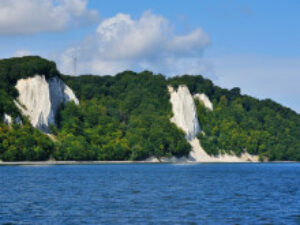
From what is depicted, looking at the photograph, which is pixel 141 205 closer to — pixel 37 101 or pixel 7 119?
pixel 7 119

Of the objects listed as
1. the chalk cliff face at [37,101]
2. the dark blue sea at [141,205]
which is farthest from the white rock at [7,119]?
the dark blue sea at [141,205]

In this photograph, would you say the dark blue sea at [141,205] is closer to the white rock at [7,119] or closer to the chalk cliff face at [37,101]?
the white rock at [7,119]

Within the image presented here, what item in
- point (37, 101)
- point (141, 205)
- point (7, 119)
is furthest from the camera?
point (37, 101)

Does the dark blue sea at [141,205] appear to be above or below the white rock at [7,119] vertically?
below

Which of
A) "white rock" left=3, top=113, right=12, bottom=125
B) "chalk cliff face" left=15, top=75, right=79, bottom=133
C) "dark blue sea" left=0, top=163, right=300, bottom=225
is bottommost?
"dark blue sea" left=0, top=163, right=300, bottom=225

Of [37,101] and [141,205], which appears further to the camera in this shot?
[37,101]

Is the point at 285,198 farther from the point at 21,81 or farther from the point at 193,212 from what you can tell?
the point at 21,81

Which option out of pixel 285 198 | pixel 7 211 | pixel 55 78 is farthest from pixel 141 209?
pixel 55 78

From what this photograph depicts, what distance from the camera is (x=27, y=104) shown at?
507 feet

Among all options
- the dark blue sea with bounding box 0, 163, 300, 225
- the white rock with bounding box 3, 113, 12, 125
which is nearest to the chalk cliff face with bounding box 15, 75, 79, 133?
the white rock with bounding box 3, 113, 12, 125

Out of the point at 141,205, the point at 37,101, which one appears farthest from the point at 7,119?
the point at 141,205

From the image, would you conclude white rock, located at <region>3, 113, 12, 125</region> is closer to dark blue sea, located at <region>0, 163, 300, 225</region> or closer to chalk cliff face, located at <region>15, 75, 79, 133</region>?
chalk cliff face, located at <region>15, 75, 79, 133</region>

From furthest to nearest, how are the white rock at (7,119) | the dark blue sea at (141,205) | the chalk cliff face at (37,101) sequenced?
the chalk cliff face at (37,101) < the white rock at (7,119) < the dark blue sea at (141,205)

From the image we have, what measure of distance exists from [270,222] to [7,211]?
18.7m
